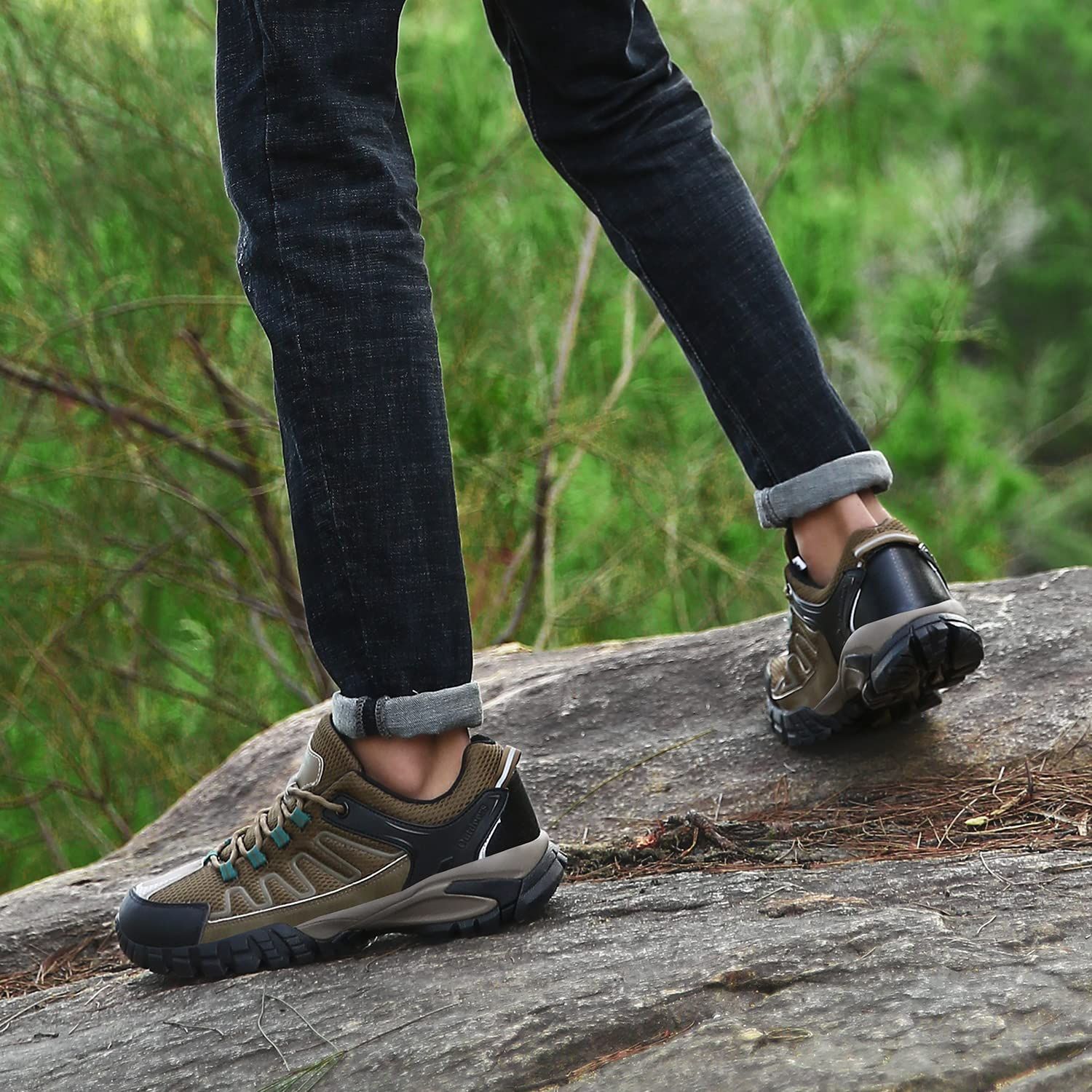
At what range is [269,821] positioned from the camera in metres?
1.09

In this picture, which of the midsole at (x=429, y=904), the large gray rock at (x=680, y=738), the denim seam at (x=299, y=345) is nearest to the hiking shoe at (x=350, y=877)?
the midsole at (x=429, y=904)

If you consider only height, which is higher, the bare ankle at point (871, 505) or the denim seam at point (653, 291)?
the denim seam at point (653, 291)

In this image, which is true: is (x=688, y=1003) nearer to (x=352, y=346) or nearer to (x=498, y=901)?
(x=498, y=901)

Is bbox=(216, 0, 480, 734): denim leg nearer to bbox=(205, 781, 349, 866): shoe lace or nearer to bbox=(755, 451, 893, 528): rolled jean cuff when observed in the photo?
bbox=(205, 781, 349, 866): shoe lace

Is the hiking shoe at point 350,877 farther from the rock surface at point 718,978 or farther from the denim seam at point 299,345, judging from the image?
the denim seam at point 299,345

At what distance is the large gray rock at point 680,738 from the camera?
1342 millimetres

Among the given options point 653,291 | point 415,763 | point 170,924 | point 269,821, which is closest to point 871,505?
point 653,291

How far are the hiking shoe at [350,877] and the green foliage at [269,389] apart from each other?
1540mm

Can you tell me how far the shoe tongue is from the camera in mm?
1039

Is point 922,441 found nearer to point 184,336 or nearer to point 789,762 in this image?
point 184,336

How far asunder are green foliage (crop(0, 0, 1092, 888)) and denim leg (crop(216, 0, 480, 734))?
1543 mm

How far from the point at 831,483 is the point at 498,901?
51 cm

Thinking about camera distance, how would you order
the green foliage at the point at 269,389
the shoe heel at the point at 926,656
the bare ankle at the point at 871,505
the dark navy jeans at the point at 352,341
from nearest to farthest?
the dark navy jeans at the point at 352,341 < the shoe heel at the point at 926,656 < the bare ankle at the point at 871,505 < the green foliage at the point at 269,389

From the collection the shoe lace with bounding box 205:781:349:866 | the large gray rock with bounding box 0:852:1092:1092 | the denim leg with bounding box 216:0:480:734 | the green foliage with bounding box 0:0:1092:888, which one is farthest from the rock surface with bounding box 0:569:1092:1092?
the green foliage with bounding box 0:0:1092:888
